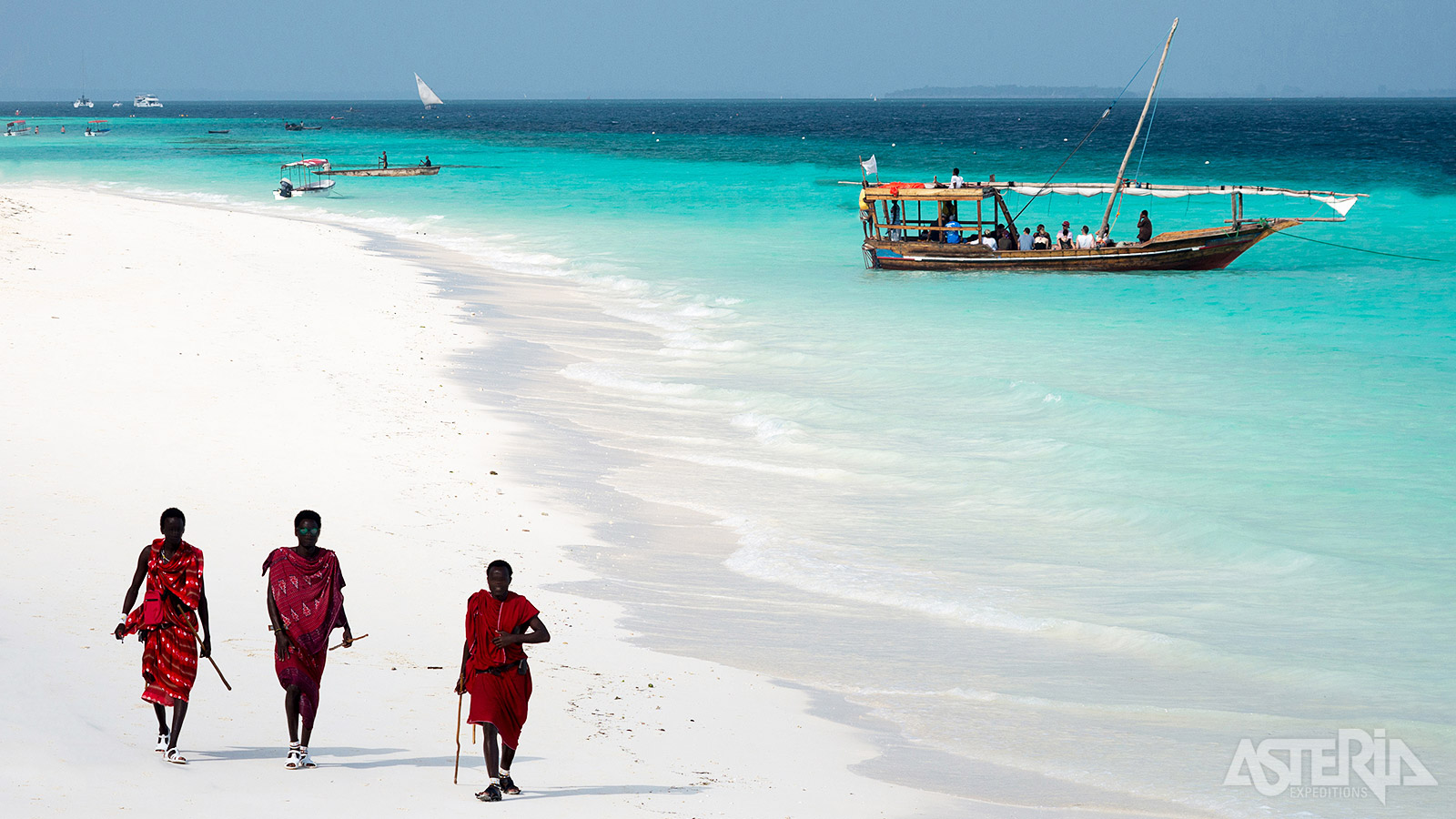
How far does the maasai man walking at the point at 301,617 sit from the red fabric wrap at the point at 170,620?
0.39 m

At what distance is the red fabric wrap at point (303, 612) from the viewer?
235 inches

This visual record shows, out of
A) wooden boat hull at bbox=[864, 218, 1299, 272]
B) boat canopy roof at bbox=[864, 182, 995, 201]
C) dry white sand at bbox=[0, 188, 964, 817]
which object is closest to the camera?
dry white sand at bbox=[0, 188, 964, 817]

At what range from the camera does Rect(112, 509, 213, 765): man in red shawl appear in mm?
5855

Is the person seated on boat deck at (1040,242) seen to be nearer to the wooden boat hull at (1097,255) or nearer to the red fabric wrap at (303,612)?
the wooden boat hull at (1097,255)

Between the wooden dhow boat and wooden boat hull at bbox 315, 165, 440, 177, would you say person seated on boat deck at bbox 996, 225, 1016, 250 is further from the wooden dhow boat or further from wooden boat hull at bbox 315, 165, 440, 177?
wooden boat hull at bbox 315, 165, 440, 177

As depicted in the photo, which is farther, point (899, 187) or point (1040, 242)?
point (1040, 242)

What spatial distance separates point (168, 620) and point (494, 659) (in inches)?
65.8

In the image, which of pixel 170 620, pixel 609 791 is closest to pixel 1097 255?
pixel 609 791

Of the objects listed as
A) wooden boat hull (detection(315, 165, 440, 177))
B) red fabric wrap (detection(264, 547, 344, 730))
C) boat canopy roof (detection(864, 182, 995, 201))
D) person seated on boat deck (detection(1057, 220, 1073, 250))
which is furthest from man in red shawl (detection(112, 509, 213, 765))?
wooden boat hull (detection(315, 165, 440, 177))

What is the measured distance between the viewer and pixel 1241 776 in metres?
→ 7.14

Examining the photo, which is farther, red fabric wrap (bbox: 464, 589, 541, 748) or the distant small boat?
the distant small boat

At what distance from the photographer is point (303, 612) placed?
19.7ft

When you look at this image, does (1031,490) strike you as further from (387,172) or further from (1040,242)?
(387,172)

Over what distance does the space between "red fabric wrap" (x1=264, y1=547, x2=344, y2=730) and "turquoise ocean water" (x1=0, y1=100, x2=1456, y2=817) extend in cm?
313
